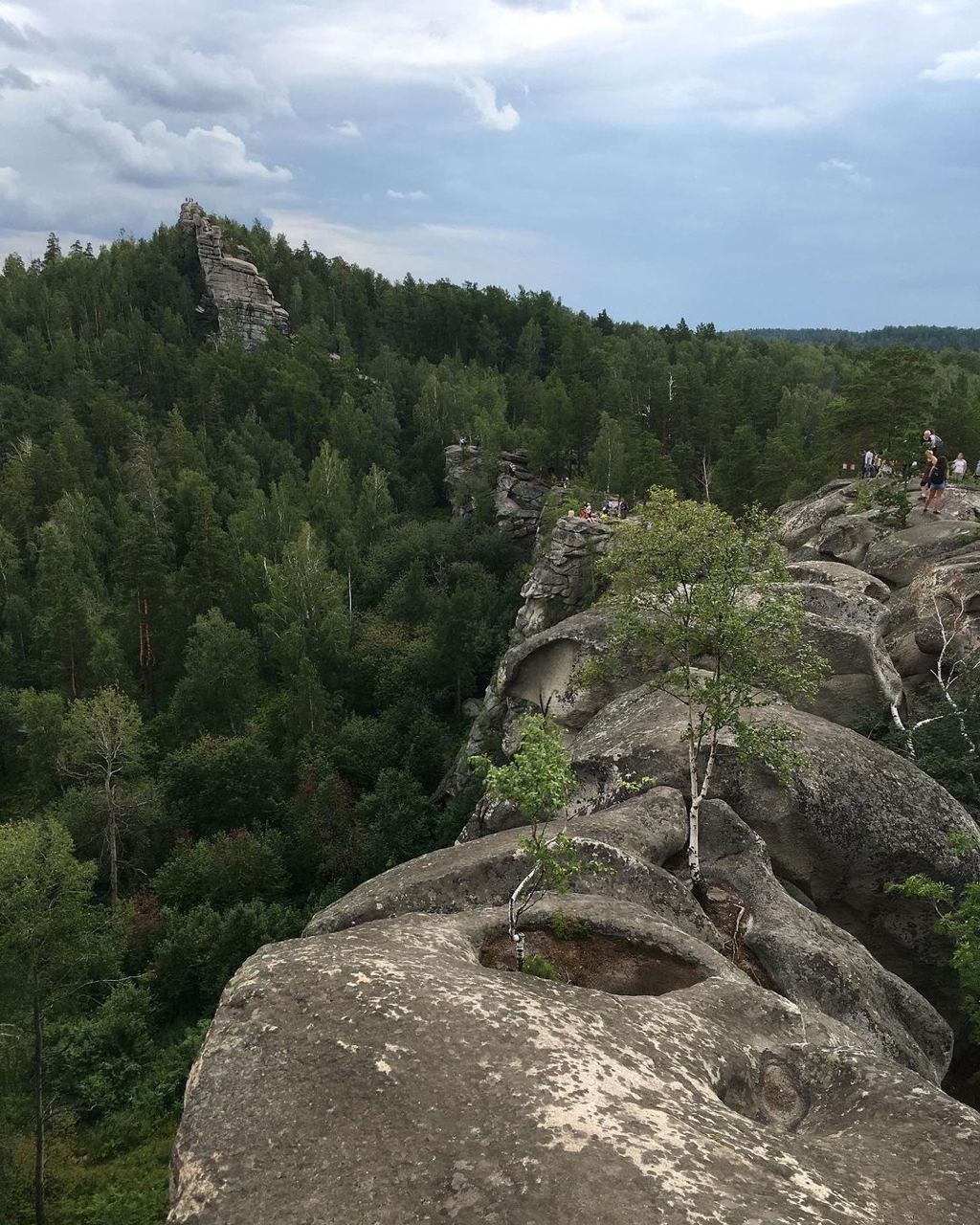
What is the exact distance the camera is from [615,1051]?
10031mm

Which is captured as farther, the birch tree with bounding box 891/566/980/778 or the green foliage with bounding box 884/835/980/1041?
the birch tree with bounding box 891/566/980/778

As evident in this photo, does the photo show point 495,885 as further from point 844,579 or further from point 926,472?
point 926,472

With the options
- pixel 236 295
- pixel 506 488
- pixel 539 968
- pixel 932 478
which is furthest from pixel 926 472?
pixel 236 295

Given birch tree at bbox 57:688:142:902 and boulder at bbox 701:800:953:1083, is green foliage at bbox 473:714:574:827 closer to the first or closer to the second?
boulder at bbox 701:800:953:1083

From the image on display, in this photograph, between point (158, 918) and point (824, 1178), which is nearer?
point (824, 1178)

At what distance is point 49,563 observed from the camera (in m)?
77.4

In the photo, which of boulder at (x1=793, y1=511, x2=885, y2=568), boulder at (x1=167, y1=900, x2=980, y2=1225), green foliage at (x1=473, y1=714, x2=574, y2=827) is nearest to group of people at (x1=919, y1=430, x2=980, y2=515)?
boulder at (x1=793, y1=511, x2=885, y2=568)

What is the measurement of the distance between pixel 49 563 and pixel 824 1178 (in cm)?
8233

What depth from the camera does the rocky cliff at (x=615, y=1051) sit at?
8062mm

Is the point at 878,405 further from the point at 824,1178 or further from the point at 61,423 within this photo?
the point at 61,423

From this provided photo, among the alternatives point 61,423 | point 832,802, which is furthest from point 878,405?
point 61,423

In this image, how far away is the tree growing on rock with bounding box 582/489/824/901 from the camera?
17.1 m

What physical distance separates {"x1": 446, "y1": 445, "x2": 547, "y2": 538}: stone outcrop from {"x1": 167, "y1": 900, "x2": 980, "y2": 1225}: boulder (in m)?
81.6

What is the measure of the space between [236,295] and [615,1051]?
157 m
